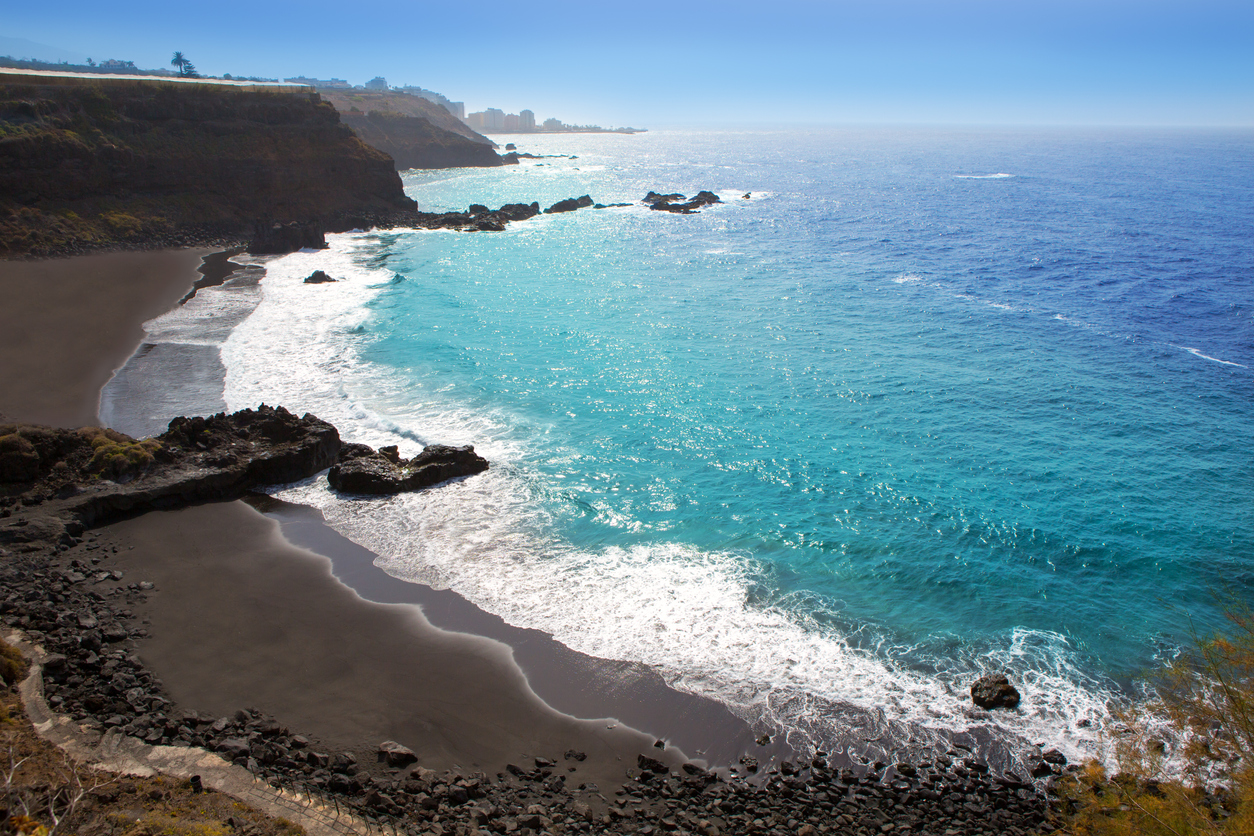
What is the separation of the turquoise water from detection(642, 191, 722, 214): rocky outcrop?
38.0 meters

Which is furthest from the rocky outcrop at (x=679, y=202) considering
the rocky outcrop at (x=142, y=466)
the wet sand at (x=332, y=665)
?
the wet sand at (x=332, y=665)

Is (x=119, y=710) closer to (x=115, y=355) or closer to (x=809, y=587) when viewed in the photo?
(x=809, y=587)

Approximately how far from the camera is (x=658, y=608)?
1906 cm

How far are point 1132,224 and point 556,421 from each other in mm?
86536

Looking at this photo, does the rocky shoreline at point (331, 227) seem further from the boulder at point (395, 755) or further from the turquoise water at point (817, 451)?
the boulder at point (395, 755)

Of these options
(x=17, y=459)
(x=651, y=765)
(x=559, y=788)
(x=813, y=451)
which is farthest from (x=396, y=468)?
(x=813, y=451)

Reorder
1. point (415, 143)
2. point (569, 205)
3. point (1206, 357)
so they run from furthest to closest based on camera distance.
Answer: point (415, 143), point (569, 205), point (1206, 357)

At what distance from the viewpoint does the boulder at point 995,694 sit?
51.3 feet

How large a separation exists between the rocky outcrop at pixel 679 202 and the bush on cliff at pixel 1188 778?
94488 mm

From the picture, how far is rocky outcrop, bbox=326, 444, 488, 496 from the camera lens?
981 inches

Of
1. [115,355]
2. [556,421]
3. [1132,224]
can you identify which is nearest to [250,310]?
[115,355]

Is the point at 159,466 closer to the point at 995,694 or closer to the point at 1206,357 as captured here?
the point at 995,694

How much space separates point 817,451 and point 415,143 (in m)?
153

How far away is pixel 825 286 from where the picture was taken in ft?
189
